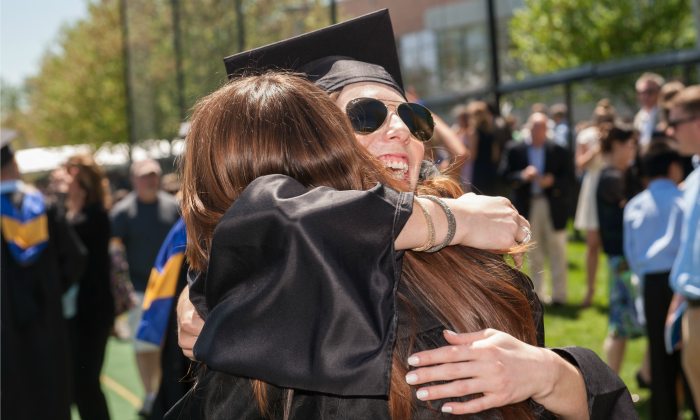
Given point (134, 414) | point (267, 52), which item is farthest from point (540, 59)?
point (267, 52)

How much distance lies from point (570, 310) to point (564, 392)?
5831 millimetres

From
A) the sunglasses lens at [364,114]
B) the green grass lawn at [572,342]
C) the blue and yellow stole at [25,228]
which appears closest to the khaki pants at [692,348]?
the green grass lawn at [572,342]

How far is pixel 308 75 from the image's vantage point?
1720 mm

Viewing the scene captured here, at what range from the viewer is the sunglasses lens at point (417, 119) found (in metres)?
1.67

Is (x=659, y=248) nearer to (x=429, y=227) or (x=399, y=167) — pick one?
(x=399, y=167)

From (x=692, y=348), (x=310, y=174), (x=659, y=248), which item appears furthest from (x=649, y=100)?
(x=310, y=174)

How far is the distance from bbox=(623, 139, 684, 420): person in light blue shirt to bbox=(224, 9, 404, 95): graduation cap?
2696 millimetres

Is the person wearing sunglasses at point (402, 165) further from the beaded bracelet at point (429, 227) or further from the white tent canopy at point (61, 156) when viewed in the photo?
the white tent canopy at point (61, 156)

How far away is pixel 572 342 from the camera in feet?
18.1

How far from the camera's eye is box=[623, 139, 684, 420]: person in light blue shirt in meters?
3.71

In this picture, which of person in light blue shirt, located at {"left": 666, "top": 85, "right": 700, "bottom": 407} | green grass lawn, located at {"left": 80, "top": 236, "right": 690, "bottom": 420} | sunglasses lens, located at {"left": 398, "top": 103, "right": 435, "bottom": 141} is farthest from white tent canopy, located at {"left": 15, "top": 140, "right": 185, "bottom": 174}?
sunglasses lens, located at {"left": 398, "top": 103, "right": 435, "bottom": 141}

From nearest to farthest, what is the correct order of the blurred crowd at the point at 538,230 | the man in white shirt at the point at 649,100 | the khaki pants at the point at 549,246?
the blurred crowd at the point at 538,230 < the man in white shirt at the point at 649,100 < the khaki pants at the point at 549,246

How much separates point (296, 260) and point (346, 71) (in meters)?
0.79

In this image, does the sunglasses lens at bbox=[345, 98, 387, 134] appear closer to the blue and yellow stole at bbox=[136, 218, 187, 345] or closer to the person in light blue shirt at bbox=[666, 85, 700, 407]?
the blue and yellow stole at bbox=[136, 218, 187, 345]
